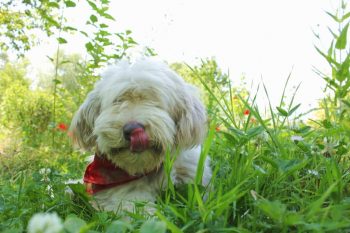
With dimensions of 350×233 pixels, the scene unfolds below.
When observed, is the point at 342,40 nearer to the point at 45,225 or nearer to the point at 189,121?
the point at 189,121

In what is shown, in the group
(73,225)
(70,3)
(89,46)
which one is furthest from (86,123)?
(89,46)

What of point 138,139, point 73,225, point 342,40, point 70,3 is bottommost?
point 138,139

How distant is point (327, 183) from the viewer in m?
2.22

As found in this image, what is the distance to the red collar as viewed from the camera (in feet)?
9.84

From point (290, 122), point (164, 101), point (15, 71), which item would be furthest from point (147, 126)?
point (15, 71)

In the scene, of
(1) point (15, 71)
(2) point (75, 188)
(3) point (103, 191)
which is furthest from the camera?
(1) point (15, 71)

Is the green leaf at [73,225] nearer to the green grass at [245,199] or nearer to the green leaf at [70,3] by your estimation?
the green grass at [245,199]

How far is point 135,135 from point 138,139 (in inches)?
1.3

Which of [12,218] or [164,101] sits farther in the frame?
[164,101]

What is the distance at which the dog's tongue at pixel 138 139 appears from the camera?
2688mm

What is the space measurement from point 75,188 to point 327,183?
1.48m

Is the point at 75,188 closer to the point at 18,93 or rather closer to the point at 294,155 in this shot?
the point at 294,155

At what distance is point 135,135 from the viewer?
270cm

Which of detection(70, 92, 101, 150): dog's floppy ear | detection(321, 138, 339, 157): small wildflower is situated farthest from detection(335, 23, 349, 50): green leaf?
detection(70, 92, 101, 150): dog's floppy ear
